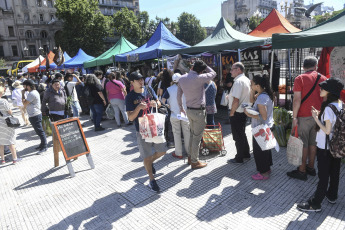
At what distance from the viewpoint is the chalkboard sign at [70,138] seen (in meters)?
4.50

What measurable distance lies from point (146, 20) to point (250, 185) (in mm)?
57553

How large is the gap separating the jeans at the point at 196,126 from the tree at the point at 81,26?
3970 cm

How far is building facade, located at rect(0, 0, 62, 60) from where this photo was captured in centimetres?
4653

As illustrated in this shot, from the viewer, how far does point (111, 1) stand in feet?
215

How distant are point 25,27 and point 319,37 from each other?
57417 millimetres

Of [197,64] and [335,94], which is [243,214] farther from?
Result: [197,64]

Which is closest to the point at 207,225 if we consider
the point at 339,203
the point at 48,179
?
Answer: the point at 339,203

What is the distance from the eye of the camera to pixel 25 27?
158 feet

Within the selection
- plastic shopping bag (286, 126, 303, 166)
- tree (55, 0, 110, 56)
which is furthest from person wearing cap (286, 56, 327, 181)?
tree (55, 0, 110, 56)

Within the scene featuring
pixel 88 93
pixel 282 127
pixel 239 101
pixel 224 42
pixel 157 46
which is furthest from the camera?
pixel 157 46

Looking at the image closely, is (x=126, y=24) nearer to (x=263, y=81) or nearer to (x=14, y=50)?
(x=14, y=50)

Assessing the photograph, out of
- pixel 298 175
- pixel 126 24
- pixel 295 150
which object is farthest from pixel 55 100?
pixel 126 24

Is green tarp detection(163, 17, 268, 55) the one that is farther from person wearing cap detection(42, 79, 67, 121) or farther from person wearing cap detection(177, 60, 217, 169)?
person wearing cap detection(42, 79, 67, 121)

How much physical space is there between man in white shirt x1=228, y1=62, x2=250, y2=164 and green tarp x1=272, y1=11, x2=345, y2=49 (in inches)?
35.8
